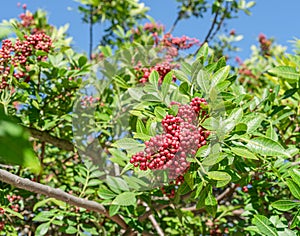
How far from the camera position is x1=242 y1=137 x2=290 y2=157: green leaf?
3.84ft

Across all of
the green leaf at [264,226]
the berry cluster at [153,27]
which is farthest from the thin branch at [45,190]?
A: the berry cluster at [153,27]

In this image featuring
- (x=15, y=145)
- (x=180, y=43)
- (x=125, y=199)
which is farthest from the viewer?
(x=180, y=43)

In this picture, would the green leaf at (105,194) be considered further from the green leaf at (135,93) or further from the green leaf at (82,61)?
the green leaf at (82,61)

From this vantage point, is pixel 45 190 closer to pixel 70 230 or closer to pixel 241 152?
pixel 70 230

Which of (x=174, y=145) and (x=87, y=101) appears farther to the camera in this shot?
(x=87, y=101)

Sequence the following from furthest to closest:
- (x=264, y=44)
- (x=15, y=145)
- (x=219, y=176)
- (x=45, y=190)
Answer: (x=264, y=44) < (x=45, y=190) < (x=219, y=176) < (x=15, y=145)

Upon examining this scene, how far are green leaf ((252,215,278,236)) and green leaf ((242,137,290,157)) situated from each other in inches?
8.4

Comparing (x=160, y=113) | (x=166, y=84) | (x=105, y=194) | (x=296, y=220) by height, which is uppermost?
(x=166, y=84)

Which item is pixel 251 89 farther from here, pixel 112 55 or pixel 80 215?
pixel 80 215

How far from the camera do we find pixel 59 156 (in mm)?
2707

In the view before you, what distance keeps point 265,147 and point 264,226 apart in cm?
24

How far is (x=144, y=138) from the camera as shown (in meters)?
1.16

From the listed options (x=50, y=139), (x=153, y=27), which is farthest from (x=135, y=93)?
(x=153, y=27)

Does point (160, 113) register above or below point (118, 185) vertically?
above
